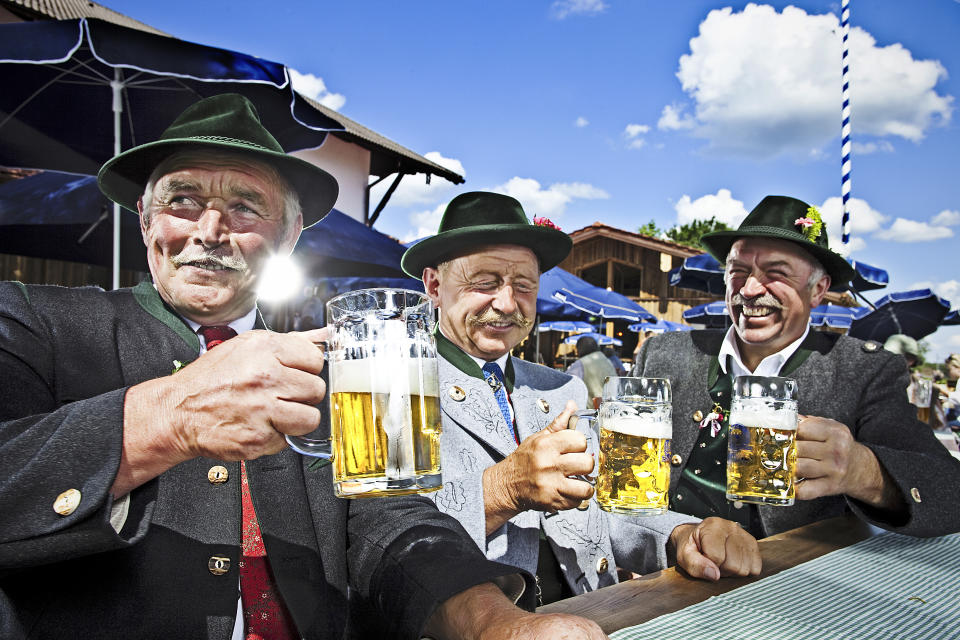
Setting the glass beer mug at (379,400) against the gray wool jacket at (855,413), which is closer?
the glass beer mug at (379,400)

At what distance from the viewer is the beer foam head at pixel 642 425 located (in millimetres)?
1336

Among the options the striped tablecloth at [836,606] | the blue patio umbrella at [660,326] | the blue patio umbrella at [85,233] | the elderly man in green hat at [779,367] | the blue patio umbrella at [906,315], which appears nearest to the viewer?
the striped tablecloth at [836,606]

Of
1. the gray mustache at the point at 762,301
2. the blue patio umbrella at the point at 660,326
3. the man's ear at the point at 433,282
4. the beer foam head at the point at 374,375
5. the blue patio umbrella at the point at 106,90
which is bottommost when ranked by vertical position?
the beer foam head at the point at 374,375

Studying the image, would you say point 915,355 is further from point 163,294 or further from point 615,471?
point 163,294

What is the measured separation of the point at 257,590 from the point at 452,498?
0.53 metres

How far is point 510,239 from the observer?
2.17 meters

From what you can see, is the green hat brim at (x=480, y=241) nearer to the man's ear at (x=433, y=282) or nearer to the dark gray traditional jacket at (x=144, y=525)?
the man's ear at (x=433, y=282)

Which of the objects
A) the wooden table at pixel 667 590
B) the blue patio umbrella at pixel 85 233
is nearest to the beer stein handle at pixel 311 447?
the wooden table at pixel 667 590

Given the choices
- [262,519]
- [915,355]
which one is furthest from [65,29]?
[915,355]

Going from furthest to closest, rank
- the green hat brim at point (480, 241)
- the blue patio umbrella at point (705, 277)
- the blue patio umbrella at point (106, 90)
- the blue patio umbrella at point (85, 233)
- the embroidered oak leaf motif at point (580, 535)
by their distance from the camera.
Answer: the blue patio umbrella at point (705, 277), the blue patio umbrella at point (85, 233), the blue patio umbrella at point (106, 90), the green hat brim at point (480, 241), the embroidered oak leaf motif at point (580, 535)

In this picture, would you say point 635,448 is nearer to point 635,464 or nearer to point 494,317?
point 635,464

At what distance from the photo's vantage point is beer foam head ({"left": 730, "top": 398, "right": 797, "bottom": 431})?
146 centimetres

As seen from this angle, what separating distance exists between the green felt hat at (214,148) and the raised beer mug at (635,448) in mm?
1075

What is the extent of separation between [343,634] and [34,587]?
625 millimetres
